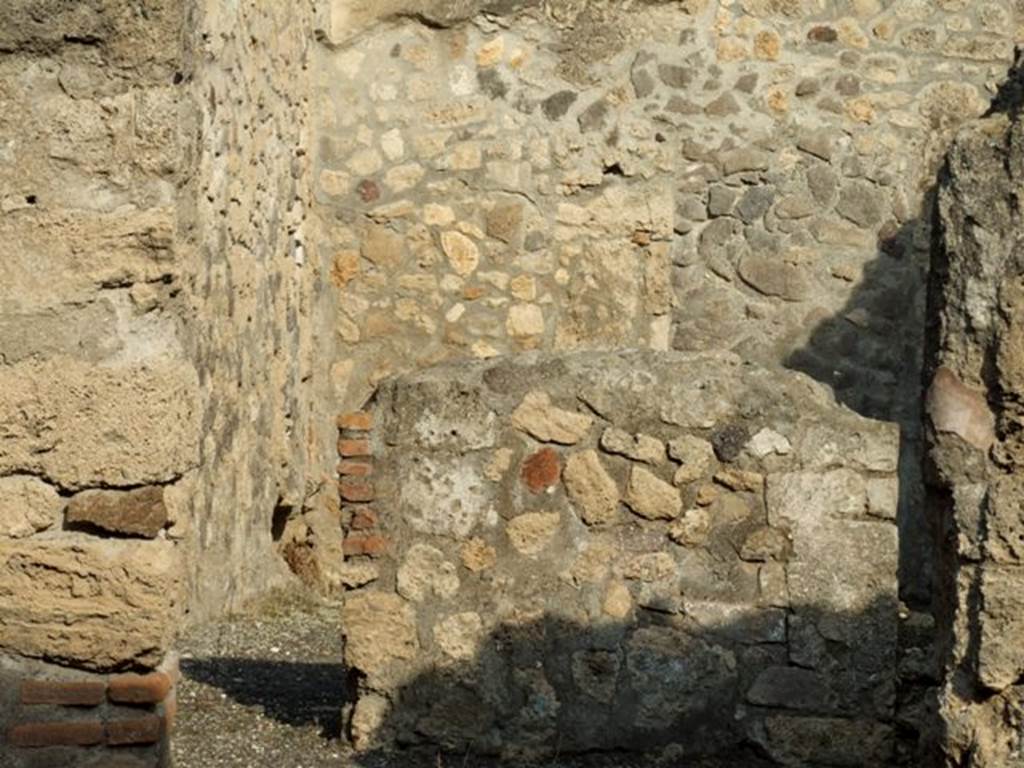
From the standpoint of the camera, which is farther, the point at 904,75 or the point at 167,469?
the point at 904,75

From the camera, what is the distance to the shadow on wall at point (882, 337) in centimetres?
1005

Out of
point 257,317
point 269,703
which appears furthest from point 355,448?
point 257,317

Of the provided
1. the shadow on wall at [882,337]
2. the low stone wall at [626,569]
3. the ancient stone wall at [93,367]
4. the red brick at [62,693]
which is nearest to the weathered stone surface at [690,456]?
the low stone wall at [626,569]

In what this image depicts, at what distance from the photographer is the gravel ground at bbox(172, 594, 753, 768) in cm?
600

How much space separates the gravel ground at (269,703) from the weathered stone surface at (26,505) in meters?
1.72

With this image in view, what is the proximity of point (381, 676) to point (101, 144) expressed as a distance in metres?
2.41

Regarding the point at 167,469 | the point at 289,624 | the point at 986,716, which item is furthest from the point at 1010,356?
the point at 289,624

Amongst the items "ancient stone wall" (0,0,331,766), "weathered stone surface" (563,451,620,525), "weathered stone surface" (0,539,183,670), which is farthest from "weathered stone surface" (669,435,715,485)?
"weathered stone surface" (0,539,183,670)

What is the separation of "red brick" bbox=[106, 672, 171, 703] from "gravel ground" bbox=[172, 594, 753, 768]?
1552mm

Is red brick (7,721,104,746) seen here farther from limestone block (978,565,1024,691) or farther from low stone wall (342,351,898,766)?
low stone wall (342,351,898,766)

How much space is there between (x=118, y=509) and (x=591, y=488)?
224cm

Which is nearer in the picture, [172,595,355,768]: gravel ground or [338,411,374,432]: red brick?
[172,595,355,768]: gravel ground

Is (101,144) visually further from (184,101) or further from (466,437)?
(466,437)

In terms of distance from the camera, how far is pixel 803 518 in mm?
6156
